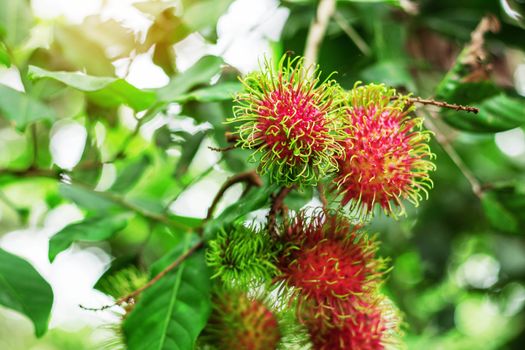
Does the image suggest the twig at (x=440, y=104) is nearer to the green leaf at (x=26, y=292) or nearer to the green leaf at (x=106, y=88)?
the green leaf at (x=106, y=88)

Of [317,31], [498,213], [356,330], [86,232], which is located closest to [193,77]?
[317,31]

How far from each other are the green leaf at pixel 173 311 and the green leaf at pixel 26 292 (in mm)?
155

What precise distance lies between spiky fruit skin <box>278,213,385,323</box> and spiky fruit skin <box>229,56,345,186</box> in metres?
0.14

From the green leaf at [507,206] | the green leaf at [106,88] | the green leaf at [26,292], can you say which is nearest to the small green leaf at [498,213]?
the green leaf at [507,206]

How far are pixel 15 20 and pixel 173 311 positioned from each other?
2.80 feet

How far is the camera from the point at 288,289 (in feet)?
3.82

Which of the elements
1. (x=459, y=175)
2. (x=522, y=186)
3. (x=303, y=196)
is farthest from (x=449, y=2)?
(x=303, y=196)

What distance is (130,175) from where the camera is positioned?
183 cm

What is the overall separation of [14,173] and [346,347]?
1.04 metres

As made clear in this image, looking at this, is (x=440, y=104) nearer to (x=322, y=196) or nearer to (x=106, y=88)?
(x=322, y=196)

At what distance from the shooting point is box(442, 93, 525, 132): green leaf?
55.2 inches

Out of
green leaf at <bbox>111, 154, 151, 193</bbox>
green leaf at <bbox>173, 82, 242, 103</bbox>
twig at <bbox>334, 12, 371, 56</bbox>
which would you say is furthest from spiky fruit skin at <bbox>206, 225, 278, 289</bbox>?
twig at <bbox>334, 12, 371, 56</bbox>

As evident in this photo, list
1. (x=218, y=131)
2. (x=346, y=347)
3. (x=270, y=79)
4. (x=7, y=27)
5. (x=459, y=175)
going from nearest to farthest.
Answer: (x=270, y=79) < (x=346, y=347) < (x=7, y=27) < (x=218, y=131) < (x=459, y=175)

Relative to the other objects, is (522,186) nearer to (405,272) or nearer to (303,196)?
(303,196)
